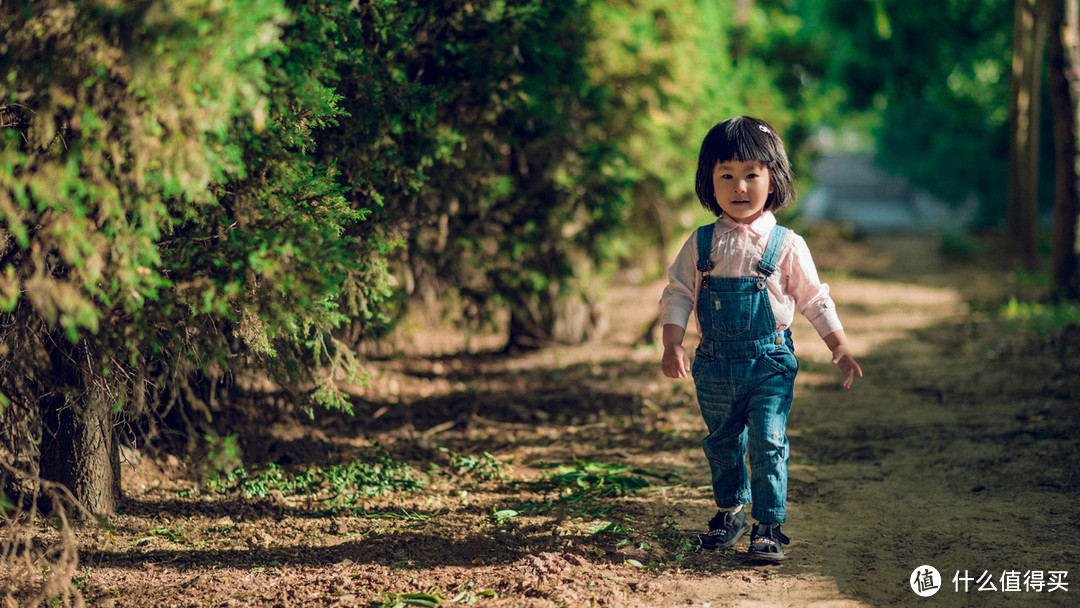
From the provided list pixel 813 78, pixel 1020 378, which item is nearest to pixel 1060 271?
pixel 1020 378

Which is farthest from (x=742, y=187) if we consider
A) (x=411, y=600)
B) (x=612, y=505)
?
(x=411, y=600)

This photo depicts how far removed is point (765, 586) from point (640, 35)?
5823 mm

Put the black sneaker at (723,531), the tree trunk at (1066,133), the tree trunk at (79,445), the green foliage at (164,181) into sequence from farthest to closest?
the tree trunk at (1066,133), the tree trunk at (79,445), the black sneaker at (723,531), the green foliage at (164,181)

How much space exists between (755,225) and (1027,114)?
1285cm

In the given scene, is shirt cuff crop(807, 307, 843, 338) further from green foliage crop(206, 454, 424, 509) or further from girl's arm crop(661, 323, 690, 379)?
green foliage crop(206, 454, 424, 509)

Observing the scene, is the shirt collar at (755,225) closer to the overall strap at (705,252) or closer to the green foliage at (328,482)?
the overall strap at (705,252)

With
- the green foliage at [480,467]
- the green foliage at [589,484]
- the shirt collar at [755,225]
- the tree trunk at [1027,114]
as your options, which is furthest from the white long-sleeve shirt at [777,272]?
→ the tree trunk at [1027,114]

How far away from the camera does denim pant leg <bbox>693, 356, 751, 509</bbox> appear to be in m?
3.42

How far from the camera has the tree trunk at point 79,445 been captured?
146 inches

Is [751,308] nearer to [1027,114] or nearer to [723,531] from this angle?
[723,531]

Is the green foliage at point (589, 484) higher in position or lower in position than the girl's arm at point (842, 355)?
lower

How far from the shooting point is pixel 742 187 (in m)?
3.37

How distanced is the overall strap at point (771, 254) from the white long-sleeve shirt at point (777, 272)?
25mm

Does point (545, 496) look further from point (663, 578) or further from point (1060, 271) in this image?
point (1060, 271)
